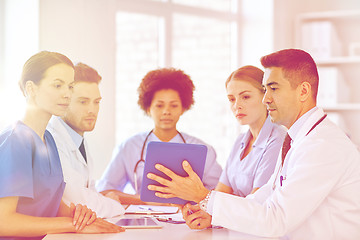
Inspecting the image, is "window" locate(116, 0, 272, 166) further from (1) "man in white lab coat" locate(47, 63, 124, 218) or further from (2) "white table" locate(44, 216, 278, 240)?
(2) "white table" locate(44, 216, 278, 240)

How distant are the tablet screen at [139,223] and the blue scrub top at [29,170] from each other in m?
0.23

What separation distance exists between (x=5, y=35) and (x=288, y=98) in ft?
3.06

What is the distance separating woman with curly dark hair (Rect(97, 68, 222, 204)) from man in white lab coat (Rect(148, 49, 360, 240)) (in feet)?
2.37

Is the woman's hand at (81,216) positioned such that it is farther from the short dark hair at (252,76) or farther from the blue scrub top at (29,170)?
the short dark hair at (252,76)

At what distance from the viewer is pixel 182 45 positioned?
2.87 meters

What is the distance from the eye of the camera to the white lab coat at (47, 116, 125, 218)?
1472 mm

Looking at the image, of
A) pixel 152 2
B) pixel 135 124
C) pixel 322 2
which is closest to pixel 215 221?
pixel 135 124

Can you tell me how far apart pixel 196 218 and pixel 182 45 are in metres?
1.58

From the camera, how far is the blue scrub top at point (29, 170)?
4.10ft

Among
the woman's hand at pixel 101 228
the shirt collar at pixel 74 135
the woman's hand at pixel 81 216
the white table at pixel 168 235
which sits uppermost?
the shirt collar at pixel 74 135

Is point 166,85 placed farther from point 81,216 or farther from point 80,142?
point 81,216

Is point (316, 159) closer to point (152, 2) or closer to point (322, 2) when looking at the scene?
point (152, 2)

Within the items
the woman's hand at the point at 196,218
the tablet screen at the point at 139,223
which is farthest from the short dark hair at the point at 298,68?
the tablet screen at the point at 139,223

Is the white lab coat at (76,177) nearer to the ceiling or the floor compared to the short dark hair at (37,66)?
nearer to the floor
